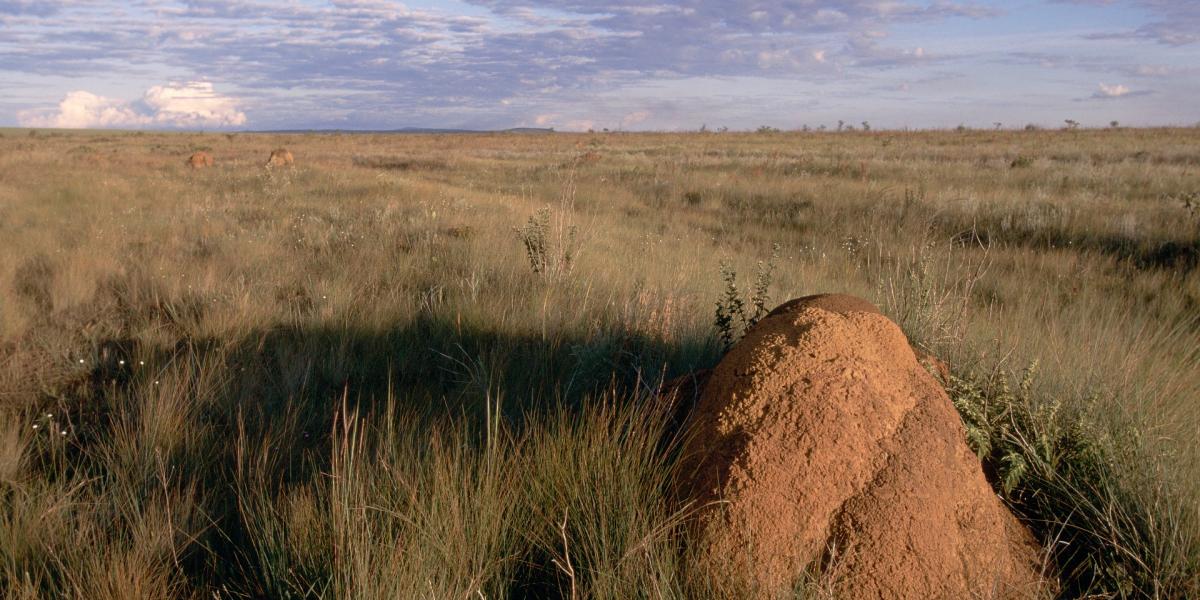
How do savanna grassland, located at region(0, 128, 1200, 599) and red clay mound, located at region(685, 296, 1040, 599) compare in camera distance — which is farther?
savanna grassland, located at region(0, 128, 1200, 599)

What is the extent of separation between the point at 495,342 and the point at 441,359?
1.14 feet

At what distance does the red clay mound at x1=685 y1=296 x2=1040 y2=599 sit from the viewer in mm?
2148

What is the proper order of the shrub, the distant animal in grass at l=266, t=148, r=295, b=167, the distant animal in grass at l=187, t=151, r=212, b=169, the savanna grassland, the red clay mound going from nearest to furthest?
the red clay mound
the savanna grassland
the shrub
the distant animal in grass at l=187, t=151, r=212, b=169
the distant animal in grass at l=266, t=148, r=295, b=167

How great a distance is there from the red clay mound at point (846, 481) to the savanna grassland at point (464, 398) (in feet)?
0.38

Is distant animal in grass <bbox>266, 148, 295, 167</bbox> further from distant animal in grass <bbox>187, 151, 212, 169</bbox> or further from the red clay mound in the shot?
the red clay mound

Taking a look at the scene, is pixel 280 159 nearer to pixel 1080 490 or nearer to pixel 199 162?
pixel 199 162

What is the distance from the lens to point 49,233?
8812 millimetres

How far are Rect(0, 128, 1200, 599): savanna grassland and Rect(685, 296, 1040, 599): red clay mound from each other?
0.12 m

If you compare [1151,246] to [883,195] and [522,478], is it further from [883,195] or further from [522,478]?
[522,478]

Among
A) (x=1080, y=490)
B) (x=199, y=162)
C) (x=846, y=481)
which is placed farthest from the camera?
(x=199, y=162)

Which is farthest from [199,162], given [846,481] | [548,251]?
[846,481]

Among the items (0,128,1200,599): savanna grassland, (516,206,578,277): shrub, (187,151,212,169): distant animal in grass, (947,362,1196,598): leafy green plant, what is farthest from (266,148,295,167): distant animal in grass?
(947,362,1196,598): leafy green plant

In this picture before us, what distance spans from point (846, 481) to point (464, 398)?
2.19 m

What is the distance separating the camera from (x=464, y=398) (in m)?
3.91
